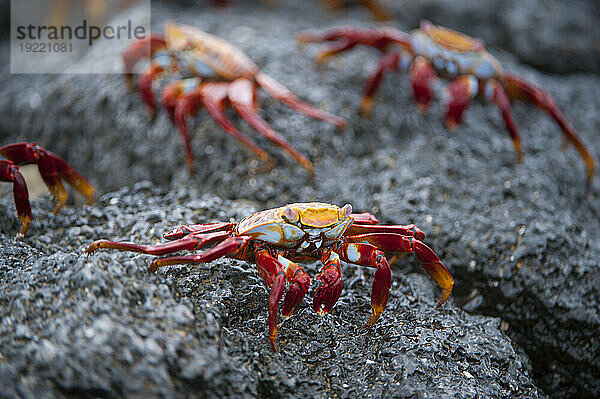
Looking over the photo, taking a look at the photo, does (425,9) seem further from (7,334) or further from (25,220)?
(7,334)

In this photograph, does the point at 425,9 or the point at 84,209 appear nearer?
the point at 84,209

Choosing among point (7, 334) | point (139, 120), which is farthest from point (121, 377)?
point (139, 120)

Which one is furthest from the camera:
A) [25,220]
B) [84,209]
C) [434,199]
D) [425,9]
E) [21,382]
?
[425,9]

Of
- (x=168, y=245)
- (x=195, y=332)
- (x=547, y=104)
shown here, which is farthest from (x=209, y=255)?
(x=547, y=104)

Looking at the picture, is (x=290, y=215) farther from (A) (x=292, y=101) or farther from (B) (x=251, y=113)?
(A) (x=292, y=101)

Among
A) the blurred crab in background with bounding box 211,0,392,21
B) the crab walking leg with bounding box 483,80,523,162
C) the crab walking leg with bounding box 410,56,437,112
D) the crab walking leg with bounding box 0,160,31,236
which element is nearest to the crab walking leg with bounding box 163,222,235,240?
the crab walking leg with bounding box 0,160,31,236

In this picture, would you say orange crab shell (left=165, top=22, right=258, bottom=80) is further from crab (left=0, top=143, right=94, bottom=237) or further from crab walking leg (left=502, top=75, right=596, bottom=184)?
crab walking leg (left=502, top=75, right=596, bottom=184)
